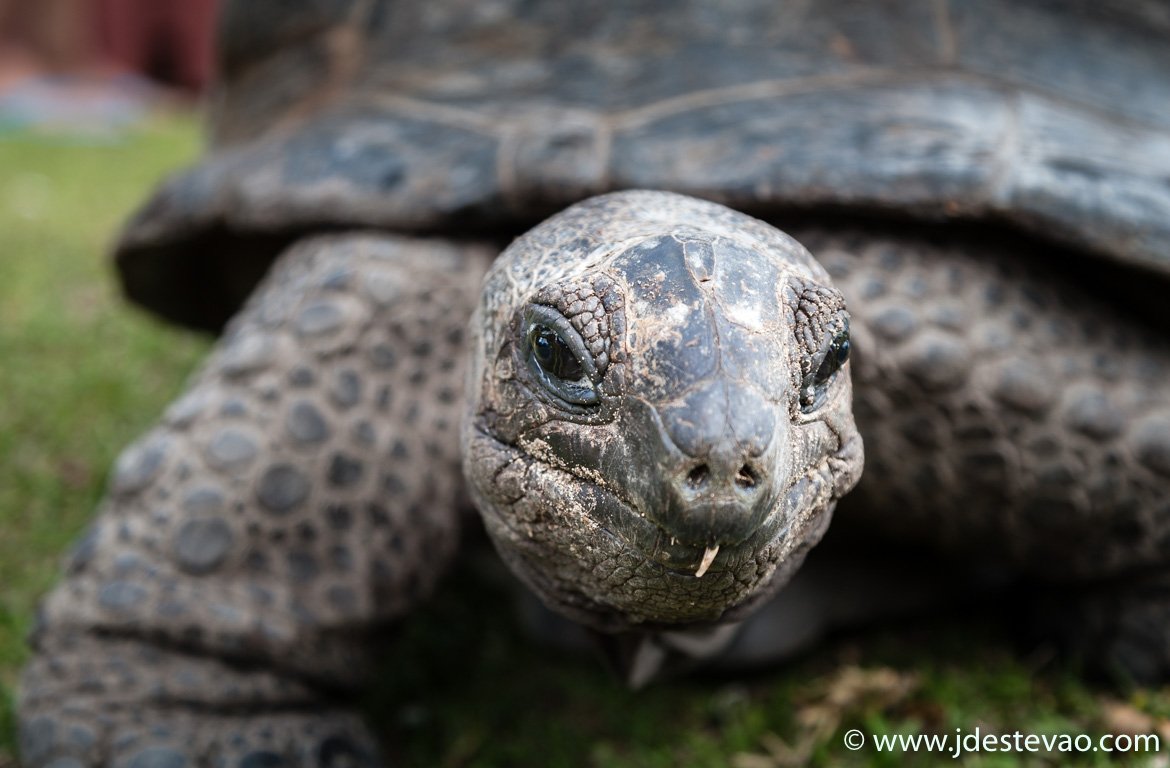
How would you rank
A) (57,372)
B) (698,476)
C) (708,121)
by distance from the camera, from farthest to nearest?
(57,372), (708,121), (698,476)

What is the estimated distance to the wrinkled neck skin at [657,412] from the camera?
1479 millimetres

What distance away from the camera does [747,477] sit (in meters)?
1.48

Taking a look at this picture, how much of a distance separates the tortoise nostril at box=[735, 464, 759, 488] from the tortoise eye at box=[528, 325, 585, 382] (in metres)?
0.28

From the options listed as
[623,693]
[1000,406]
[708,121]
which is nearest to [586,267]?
[708,121]

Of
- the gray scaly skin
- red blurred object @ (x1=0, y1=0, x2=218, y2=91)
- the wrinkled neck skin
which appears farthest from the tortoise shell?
red blurred object @ (x1=0, y1=0, x2=218, y2=91)

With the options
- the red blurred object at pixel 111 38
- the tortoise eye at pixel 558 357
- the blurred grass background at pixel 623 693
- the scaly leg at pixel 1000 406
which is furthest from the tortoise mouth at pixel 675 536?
the red blurred object at pixel 111 38

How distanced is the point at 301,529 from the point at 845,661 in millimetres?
1393

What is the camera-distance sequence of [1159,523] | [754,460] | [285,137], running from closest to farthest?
[754,460] < [1159,523] < [285,137]

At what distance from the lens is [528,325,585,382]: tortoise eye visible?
1632 millimetres

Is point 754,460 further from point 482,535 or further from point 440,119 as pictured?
point 440,119

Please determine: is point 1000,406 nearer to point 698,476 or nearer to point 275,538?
point 698,476

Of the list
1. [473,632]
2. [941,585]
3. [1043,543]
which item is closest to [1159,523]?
[1043,543]

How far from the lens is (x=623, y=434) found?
1.54 m

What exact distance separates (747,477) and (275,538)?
122cm
